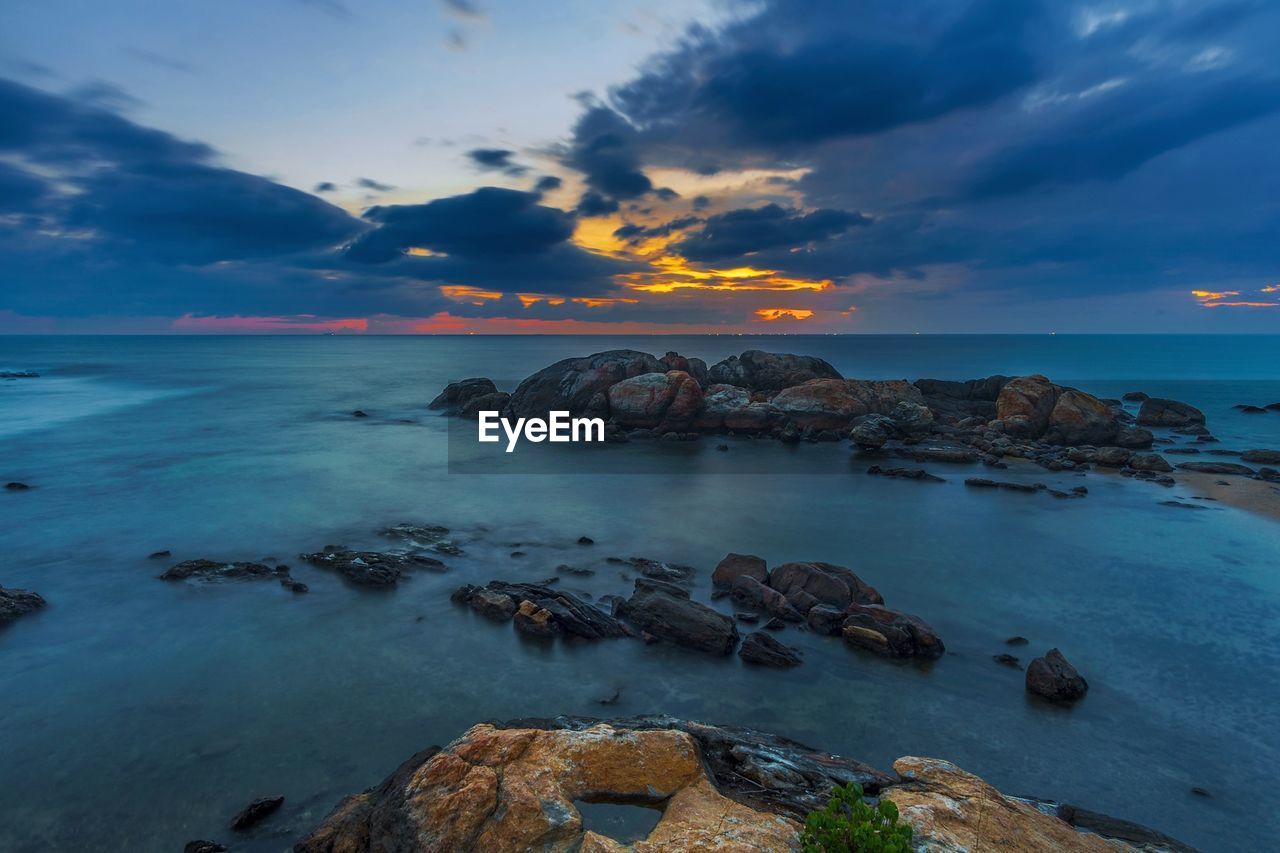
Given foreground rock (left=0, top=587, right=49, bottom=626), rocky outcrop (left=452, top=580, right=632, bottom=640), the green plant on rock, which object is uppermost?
the green plant on rock

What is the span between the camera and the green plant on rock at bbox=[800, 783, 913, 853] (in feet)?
23.0

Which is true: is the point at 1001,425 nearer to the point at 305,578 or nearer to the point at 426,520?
the point at 426,520

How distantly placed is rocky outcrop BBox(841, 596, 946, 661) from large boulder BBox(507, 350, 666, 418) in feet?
137

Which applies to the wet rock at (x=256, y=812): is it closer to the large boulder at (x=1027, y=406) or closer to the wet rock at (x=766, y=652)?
the wet rock at (x=766, y=652)

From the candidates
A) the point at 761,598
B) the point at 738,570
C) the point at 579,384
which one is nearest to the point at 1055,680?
the point at 761,598

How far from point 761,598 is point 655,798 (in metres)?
12.8

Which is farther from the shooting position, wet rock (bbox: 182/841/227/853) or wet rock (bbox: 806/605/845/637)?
wet rock (bbox: 806/605/845/637)

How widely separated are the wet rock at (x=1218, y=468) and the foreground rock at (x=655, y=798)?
45.1 m

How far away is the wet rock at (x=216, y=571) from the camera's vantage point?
23.0m

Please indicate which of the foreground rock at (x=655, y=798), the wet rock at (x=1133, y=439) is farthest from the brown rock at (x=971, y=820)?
the wet rock at (x=1133, y=439)

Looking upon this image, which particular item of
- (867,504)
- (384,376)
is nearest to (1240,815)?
(867,504)

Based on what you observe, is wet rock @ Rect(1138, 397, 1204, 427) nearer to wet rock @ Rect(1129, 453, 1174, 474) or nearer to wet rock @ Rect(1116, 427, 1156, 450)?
wet rock @ Rect(1116, 427, 1156, 450)

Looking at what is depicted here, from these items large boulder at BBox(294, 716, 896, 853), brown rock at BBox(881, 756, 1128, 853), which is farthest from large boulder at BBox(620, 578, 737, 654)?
brown rock at BBox(881, 756, 1128, 853)

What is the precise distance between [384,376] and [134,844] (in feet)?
403
